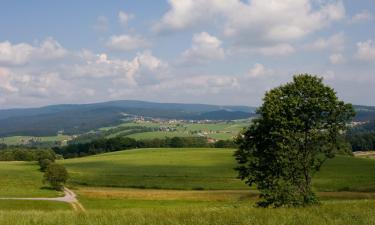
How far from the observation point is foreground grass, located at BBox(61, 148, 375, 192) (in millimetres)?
79656

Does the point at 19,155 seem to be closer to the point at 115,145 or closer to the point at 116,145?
the point at 115,145

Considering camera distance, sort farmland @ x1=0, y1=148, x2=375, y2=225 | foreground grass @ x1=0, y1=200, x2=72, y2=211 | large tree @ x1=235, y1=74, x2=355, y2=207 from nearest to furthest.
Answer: farmland @ x1=0, y1=148, x2=375, y2=225, large tree @ x1=235, y1=74, x2=355, y2=207, foreground grass @ x1=0, y1=200, x2=72, y2=211

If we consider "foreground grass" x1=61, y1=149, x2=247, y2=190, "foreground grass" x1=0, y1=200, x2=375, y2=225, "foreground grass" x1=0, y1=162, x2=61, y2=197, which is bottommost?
"foreground grass" x1=0, y1=162, x2=61, y2=197

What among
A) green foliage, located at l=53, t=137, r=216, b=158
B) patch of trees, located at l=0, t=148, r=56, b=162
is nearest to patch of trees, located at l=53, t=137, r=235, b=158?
green foliage, located at l=53, t=137, r=216, b=158

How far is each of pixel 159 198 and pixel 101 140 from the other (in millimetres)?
128337

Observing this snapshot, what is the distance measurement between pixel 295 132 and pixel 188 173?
217 ft

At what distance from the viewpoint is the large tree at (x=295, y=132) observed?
32812 millimetres

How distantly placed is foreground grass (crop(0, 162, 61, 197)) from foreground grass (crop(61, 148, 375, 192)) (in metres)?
8.47

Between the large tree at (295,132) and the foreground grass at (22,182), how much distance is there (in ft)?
161

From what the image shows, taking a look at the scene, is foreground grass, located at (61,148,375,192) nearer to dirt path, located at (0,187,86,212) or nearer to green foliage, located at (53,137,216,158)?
dirt path, located at (0,187,86,212)

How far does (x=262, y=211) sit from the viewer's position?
38.0 feet

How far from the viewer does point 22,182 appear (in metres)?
94.9

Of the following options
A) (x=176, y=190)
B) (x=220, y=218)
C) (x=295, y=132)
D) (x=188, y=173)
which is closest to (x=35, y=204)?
(x=176, y=190)

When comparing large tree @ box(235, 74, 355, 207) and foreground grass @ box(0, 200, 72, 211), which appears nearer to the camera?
large tree @ box(235, 74, 355, 207)
